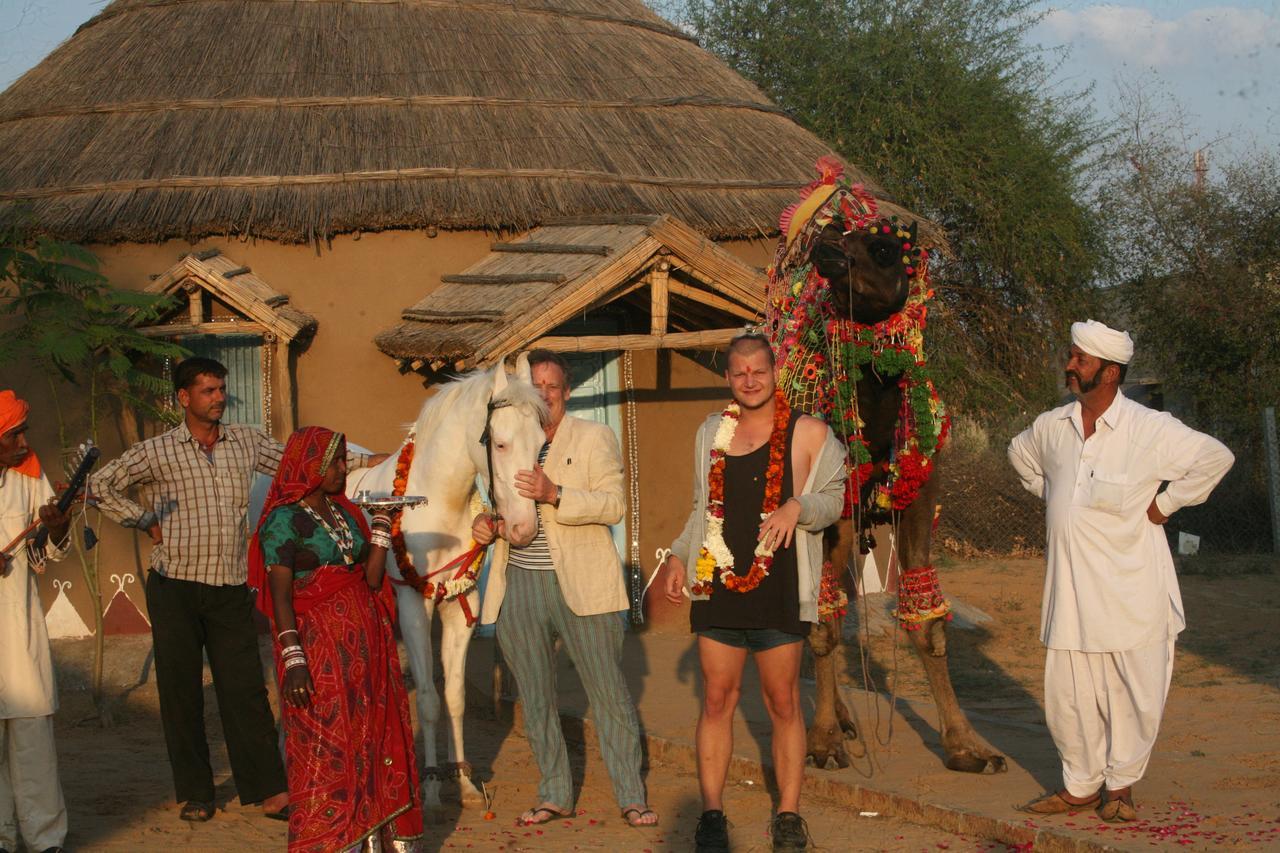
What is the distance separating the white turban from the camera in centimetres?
577

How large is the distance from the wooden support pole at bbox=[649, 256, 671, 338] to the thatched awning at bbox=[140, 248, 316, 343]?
2.71 m

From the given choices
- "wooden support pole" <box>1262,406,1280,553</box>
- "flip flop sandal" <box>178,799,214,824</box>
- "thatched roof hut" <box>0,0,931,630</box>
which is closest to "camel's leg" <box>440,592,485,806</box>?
"flip flop sandal" <box>178,799,214,824</box>

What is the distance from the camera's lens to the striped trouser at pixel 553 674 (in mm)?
6281

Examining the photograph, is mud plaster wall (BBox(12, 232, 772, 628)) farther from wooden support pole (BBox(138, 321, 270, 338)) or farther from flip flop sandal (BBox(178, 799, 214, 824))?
flip flop sandal (BBox(178, 799, 214, 824))

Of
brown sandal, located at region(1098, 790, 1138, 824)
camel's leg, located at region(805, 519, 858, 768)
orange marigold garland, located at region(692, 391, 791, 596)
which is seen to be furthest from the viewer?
camel's leg, located at region(805, 519, 858, 768)

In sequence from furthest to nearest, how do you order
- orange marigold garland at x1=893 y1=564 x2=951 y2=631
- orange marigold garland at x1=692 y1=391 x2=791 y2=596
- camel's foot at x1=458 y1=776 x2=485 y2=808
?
orange marigold garland at x1=893 y1=564 x2=951 y2=631, camel's foot at x1=458 y1=776 x2=485 y2=808, orange marigold garland at x1=692 y1=391 x2=791 y2=596

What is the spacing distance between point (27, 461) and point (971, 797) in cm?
428

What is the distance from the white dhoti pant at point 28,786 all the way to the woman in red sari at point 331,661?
1304 millimetres

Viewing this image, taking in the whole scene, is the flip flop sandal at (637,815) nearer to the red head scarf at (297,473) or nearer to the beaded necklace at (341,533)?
the beaded necklace at (341,533)

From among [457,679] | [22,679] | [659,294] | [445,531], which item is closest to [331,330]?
[659,294]

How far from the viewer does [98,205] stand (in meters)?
11.6

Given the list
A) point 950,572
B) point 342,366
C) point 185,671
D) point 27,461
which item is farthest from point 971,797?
point 950,572

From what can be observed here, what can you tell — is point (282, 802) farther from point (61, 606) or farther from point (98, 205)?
point (98, 205)

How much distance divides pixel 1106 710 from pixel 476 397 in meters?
3.00
